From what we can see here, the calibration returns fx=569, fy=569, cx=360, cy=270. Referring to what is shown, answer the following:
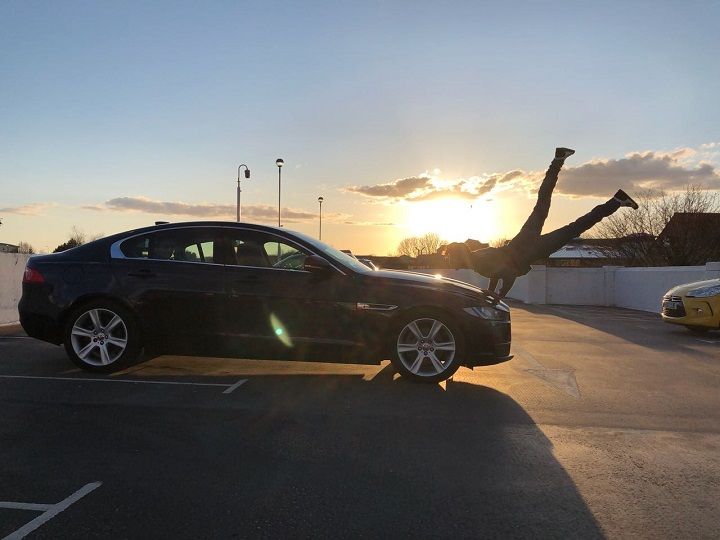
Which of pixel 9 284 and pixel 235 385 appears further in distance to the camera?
pixel 9 284

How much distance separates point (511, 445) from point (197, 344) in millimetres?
3549

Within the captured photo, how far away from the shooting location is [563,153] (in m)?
13.6

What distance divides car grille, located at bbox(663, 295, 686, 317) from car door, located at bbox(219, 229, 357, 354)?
8.83m

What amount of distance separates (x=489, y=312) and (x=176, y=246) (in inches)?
140

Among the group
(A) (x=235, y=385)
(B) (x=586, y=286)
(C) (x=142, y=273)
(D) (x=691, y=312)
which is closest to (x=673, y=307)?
(D) (x=691, y=312)

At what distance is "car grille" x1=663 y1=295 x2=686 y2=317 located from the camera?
1178 cm

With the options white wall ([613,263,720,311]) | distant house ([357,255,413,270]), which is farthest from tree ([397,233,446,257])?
white wall ([613,263,720,311])

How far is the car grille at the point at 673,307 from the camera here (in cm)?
1178

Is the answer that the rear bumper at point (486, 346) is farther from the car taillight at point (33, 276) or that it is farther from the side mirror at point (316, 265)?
the car taillight at point (33, 276)

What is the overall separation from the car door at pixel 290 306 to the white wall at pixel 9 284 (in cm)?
739

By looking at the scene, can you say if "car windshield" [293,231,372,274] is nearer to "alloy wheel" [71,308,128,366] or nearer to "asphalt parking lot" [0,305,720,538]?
"asphalt parking lot" [0,305,720,538]

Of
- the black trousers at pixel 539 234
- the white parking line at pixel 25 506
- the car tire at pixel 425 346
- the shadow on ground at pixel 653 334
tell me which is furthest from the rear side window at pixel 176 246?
the black trousers at pixel 539 234

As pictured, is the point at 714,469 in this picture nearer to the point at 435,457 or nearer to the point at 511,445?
the point at 511,445

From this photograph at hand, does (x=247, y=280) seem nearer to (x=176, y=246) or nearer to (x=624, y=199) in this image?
(x=176, y=246)
